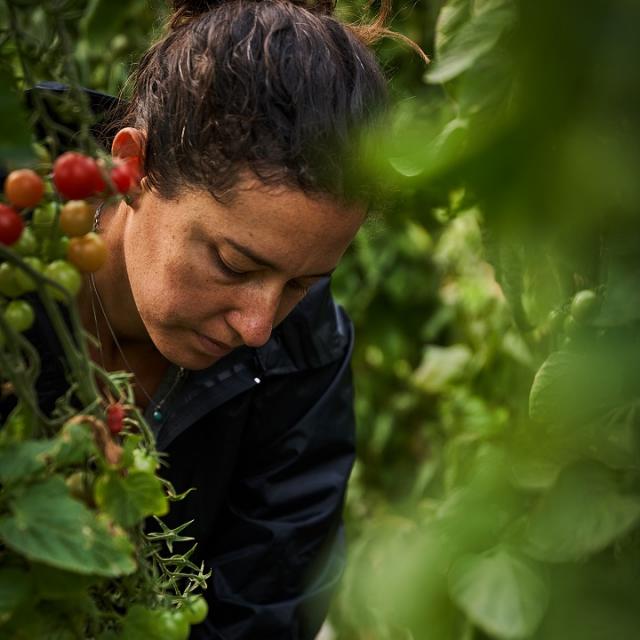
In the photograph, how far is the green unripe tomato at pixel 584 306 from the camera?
753 mm

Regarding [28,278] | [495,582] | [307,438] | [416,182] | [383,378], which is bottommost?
[383,378]

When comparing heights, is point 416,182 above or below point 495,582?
above

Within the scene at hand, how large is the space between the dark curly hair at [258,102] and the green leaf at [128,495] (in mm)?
606

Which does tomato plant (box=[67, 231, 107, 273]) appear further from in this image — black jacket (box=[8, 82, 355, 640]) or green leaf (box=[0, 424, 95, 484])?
black jacket (box=[8, 82, 355, 640])

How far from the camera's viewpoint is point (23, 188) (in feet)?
2.08

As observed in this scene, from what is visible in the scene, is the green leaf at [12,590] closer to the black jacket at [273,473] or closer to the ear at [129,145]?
the ear at [129,145]

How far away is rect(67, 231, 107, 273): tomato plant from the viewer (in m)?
0.64

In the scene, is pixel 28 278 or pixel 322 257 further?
pixel 322 257

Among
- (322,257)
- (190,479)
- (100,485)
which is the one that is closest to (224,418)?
(190,479)

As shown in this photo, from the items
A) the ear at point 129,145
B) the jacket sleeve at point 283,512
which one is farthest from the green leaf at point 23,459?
the jacket sleeve at point 283,512

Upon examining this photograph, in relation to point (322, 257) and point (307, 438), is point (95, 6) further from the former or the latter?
point (307, 438)

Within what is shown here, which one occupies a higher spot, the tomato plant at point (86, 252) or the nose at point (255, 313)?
the tomato plant at point (86, 252)

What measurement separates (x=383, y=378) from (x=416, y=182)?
2.52m

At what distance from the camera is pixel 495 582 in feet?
1.87
